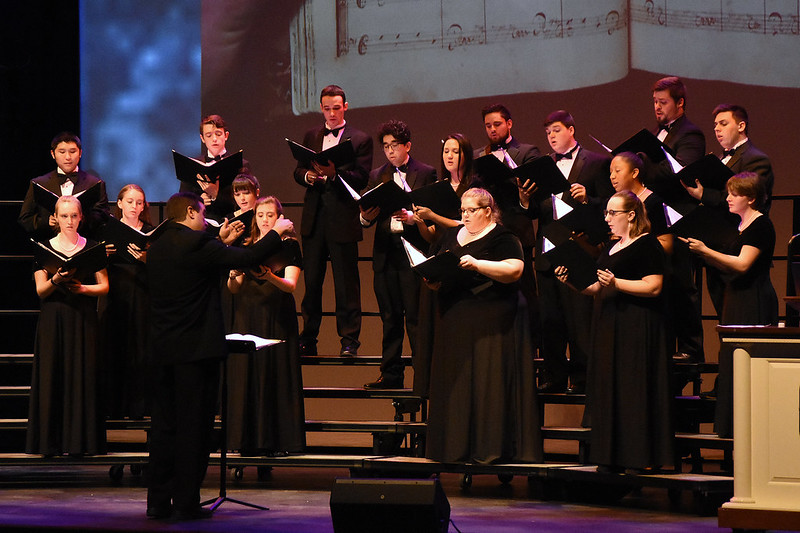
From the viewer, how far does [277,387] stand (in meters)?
5.91

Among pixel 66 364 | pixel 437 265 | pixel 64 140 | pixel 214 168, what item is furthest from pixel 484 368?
pixel 64 140

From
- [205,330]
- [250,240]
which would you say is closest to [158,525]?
[205,330]

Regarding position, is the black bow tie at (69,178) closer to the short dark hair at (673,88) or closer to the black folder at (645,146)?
the black folder at (645,146)

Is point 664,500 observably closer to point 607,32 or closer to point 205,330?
point 205,330

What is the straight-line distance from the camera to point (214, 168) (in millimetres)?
5820

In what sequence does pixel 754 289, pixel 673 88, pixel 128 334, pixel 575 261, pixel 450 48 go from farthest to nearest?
pixel 450 48 < pixel 128 334 < pixel 673 88 < pixel 754 289 < pixel 575 261

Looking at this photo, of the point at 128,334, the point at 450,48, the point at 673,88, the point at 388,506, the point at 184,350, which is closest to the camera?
the point at 388,506

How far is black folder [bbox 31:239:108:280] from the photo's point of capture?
19.0ft

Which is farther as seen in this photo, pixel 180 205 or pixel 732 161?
pixel 732 161

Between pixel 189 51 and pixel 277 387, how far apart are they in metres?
3.24

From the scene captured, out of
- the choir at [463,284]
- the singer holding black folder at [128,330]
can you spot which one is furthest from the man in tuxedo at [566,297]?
the singer holding black folder at [128,330]

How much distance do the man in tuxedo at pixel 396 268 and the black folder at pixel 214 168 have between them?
2.58 feet

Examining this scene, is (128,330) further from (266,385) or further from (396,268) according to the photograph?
Result: (396,268)

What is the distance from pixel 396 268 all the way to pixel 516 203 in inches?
30.5
